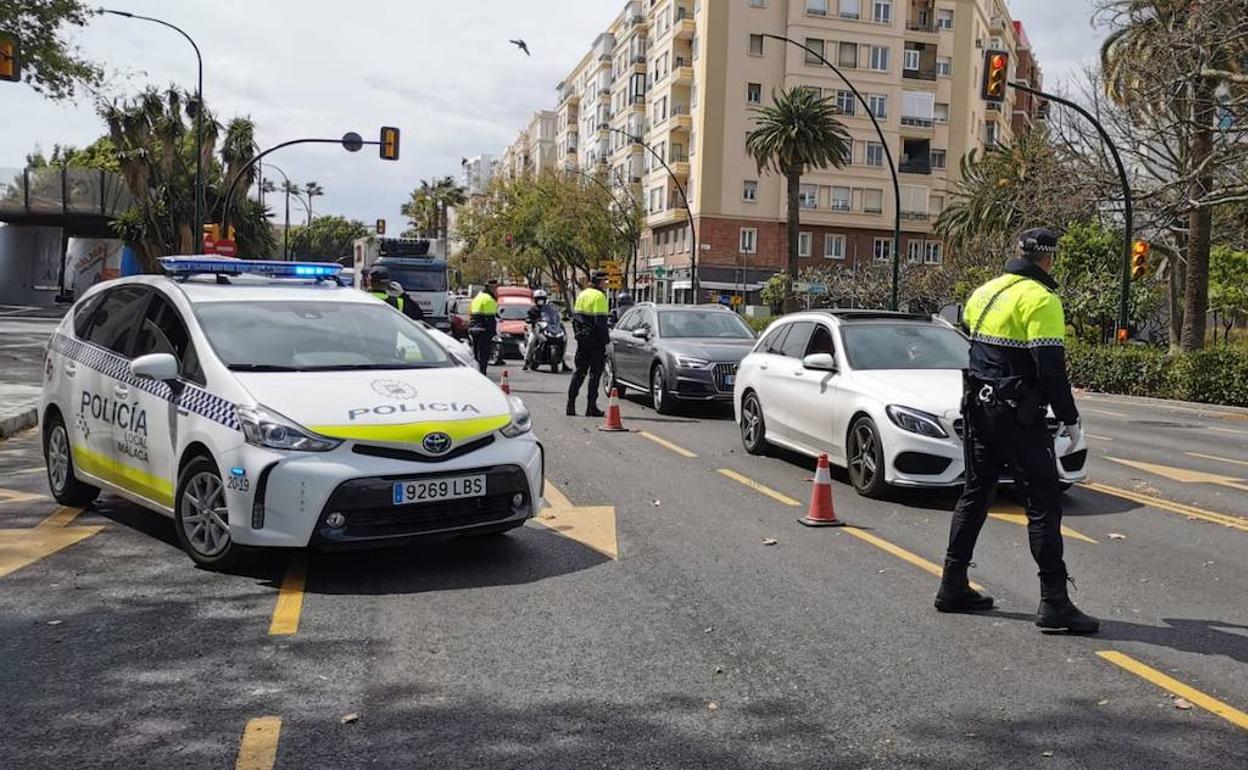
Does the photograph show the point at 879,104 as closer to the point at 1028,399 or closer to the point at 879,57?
the point at 879,57

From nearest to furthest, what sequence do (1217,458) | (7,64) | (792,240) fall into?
(1217,458) → (7,64) → (792,240)

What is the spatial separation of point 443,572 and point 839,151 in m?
44.9

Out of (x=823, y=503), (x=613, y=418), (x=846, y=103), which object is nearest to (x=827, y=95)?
(x=846, y=103)

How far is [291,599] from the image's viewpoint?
561 centimetres

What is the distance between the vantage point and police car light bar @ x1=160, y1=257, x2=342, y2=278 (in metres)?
7.77

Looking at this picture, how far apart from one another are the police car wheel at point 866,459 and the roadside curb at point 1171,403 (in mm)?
13954

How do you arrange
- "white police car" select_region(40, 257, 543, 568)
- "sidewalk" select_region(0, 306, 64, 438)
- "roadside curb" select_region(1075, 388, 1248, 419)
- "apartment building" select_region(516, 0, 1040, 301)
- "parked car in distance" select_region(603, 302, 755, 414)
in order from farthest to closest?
1. "apartment building" select_region(516, 0, 1040, 301)
2. "roadside curb" select_region(1075, 388, 1248, 419)
3. "parked car in distance" select_region(603, 302, 755, 414)
4. "sidewalk" select_region(0, 306, 64, 438)
5. "white police car" select_region(40, 257, 543, 568)

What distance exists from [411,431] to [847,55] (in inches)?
2539

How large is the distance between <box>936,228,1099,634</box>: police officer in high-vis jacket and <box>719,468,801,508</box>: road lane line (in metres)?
3.16

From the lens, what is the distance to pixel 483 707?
4.18m

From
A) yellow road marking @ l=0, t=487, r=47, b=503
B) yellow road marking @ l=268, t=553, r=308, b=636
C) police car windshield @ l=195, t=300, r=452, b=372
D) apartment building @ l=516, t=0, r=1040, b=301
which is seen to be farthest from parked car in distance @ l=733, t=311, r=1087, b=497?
apartment building @ l=516, t=0, r=1040, b=301

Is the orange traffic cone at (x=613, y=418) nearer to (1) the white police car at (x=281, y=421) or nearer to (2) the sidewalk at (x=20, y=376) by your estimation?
(1) the white police car at (x=281, y=421)

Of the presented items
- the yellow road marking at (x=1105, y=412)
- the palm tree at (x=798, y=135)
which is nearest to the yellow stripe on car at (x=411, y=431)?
the yellow road marking at (x=1105, y=412)

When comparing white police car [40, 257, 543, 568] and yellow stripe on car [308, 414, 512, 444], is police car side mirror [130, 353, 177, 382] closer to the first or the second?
white police car [40, 257, 543, 568]
